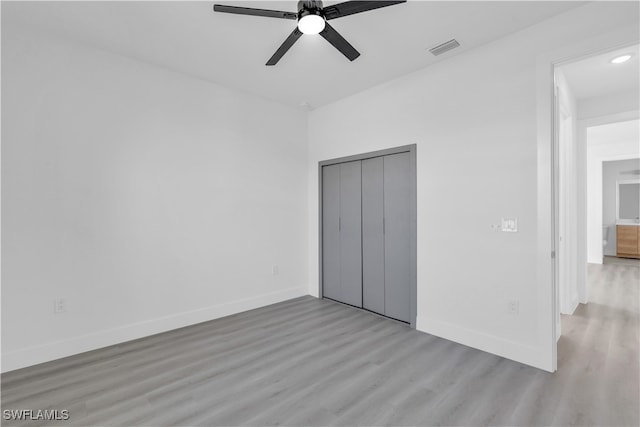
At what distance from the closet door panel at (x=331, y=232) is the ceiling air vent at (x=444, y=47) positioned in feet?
6.23

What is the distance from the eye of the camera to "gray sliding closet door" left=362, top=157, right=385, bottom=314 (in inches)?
150

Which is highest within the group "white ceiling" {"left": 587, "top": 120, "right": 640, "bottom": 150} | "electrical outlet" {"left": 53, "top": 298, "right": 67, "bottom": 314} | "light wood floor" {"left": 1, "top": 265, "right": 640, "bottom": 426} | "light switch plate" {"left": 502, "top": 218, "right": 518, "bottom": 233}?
"white ceiling" {"left": 587, "top": 120, "right": 640, "bottom": 150}

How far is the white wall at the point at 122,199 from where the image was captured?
2527mm

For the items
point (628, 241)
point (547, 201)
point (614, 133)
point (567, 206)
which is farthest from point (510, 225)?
point (628, 241)

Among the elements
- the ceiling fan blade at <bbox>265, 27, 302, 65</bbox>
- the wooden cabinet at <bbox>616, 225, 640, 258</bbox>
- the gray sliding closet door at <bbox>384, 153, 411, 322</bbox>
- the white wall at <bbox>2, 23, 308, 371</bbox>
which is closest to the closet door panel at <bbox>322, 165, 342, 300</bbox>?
the white wall at <bbox>2, 23, 308, 371</bbox>

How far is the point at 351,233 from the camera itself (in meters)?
4.20

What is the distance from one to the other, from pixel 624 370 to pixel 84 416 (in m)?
3.95

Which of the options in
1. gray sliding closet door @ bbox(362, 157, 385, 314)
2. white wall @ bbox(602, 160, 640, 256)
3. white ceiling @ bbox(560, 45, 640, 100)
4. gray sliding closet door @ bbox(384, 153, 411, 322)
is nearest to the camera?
white ceiling @ bbox(560, 45, 640, 100)

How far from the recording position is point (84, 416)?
6.25 ft

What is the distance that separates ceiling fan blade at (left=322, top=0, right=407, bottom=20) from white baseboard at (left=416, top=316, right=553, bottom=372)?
9.30 feet

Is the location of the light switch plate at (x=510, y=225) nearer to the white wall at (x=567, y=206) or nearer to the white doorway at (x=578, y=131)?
the white doorway at (x=578, y=131)

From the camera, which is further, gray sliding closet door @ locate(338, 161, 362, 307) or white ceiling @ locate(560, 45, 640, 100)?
gray sliding closet door @ locate(338, 161, 362, 307)

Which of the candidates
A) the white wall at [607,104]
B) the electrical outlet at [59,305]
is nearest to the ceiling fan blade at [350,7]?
the electrical outlet at [59,305]

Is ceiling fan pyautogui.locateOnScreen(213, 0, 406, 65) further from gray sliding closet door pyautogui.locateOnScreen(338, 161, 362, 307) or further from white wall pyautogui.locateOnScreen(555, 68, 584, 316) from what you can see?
white wall pyautogui.locateOnScreen(555, 68, 584, 316)
